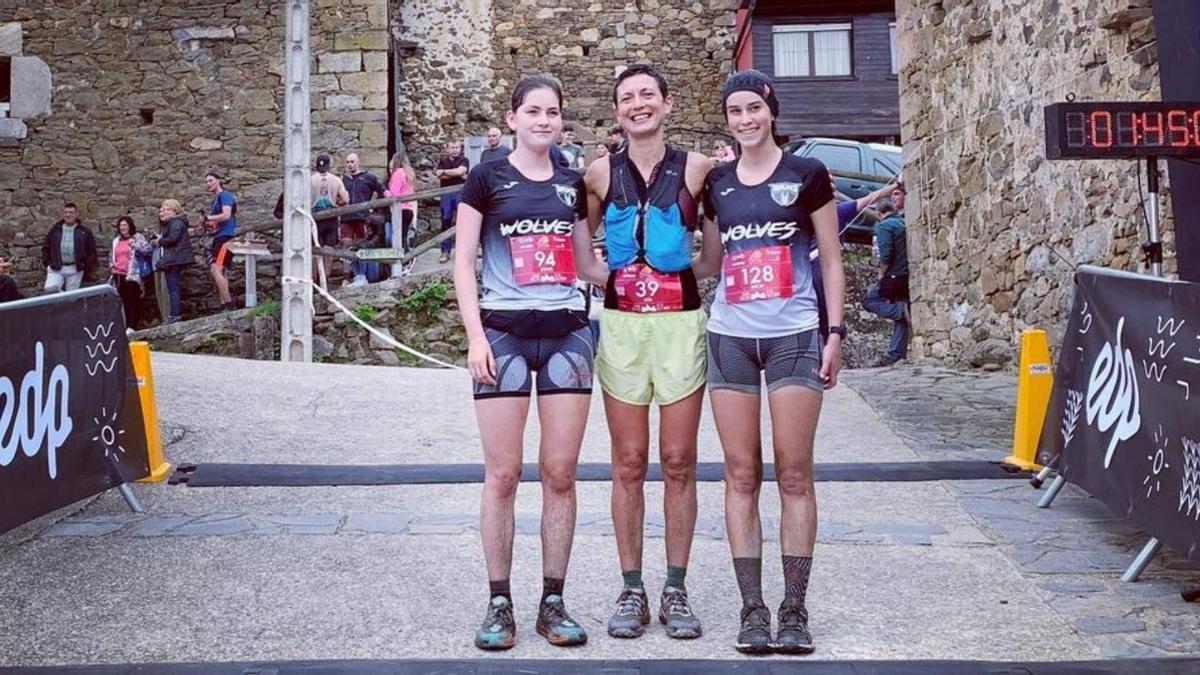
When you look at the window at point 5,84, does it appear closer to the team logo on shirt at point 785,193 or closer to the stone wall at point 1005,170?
the stone wall at point 1005,170

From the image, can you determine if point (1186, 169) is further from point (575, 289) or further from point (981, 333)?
point (575, 289)

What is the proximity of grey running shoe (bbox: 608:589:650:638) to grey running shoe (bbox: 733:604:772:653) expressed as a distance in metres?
0.30

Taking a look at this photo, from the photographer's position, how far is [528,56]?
71.7ft

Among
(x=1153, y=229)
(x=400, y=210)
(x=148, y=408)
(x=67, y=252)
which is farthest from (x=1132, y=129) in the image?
(x=67, y=252)

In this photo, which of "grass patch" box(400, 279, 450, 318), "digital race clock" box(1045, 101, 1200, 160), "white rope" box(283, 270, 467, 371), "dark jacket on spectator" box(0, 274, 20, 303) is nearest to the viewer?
"digital race clock" box(1045, 101, 1200, 160)

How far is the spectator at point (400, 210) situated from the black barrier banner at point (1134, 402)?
9.60 meters

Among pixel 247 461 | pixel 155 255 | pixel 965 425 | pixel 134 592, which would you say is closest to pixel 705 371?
pixel 134 592

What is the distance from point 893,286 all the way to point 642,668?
31.0ft

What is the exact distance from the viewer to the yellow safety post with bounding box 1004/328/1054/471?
6512 millimetres

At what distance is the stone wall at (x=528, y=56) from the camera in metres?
21.7

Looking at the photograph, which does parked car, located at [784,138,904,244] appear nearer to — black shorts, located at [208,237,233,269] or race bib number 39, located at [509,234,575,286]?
black shorts, located at [208,237,233,269]

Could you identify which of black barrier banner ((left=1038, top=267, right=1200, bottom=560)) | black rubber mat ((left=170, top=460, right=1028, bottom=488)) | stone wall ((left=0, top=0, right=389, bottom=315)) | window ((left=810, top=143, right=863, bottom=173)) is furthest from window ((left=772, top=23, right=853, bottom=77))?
black barrier banner ((left=1038, top=267, right=1200, bottom=560))

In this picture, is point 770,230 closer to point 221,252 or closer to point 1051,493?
point 1051,493

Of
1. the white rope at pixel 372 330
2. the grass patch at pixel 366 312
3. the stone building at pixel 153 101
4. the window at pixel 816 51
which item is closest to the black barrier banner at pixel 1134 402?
the white rope at pixel 372 330
